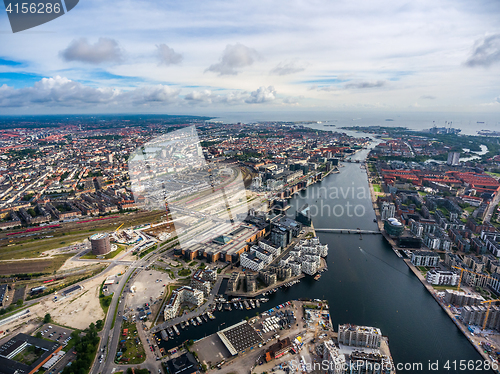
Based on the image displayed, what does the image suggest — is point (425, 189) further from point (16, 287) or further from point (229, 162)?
point (16, 287)

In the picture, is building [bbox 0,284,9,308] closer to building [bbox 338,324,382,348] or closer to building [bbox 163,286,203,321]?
building [bbox 163,286,203,321]

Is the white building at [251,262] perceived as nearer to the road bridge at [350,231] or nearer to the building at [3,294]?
the road bridge at [350,231]

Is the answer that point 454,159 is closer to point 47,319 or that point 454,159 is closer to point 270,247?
point 270,247

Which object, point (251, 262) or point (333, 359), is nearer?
point (333, 359)

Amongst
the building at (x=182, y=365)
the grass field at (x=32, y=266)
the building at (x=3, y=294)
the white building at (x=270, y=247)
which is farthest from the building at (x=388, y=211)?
the building at (x=3, y=294)

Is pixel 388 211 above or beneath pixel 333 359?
above

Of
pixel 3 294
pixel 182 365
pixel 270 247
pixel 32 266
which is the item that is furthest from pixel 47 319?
pixel 270 247
